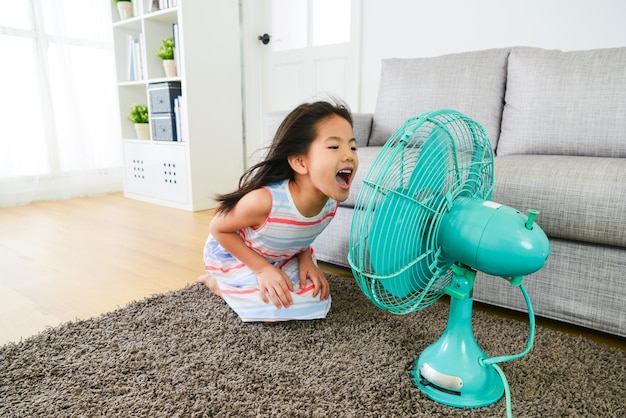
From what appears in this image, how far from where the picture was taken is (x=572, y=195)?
1033 millimetres

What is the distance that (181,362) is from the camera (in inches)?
36.1

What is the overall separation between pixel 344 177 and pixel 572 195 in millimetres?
555

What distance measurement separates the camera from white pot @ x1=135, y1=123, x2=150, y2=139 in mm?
2844

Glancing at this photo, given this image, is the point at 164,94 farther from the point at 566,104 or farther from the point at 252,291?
the point at 566,104

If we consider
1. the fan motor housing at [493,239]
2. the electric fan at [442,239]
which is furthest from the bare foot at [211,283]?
the fan motor housing at [493,239]

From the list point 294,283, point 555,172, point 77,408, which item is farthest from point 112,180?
point 555,172

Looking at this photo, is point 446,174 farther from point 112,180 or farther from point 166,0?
point 112,180

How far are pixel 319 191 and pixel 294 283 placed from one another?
0.29m

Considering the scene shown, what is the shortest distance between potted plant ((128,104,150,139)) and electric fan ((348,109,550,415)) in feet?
8.17

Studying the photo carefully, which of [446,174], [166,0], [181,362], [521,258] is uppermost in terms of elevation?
[166,0]

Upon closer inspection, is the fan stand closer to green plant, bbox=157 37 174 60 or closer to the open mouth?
the open mouth

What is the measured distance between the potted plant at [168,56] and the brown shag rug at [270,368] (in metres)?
1.86

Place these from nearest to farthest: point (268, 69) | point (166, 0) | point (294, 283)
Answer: point (294, 283)
point (166, 0)
point (268, 69)

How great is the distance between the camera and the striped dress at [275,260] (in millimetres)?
1097
